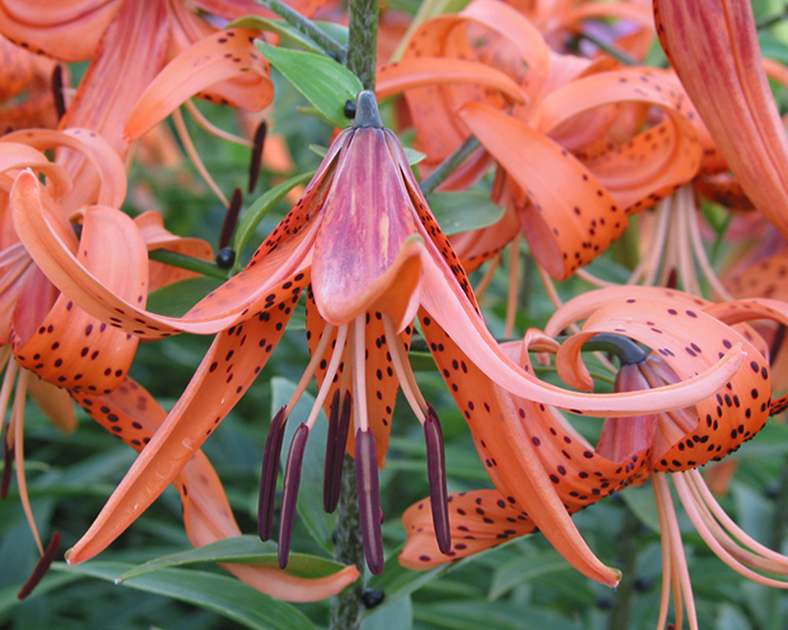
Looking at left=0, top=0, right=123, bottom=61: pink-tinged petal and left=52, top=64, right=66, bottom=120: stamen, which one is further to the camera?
left=52, top=64, right=66, bottom=120: stamen

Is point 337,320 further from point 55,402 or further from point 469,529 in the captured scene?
point 55,402

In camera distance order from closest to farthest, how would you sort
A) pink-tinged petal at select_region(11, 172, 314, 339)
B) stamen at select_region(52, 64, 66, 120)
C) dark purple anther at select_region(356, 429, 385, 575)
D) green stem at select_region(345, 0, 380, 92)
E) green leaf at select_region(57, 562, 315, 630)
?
pink-tinged petal at select_region(11, 172, 314, 339), dark purple anther at select_region(356, 429, 385, 575), green stem at select_region(345, 0, 380, 92), green leaf at select_region(57, 562, 315, 630), stamen at select_region(52, 64, 66, 120)

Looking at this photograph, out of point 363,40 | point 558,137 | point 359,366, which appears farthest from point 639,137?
point 359,366

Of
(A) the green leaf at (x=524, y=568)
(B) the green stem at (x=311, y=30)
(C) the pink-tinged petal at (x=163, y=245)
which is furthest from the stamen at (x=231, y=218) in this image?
(A) the green leaf at (x=524, y=568)

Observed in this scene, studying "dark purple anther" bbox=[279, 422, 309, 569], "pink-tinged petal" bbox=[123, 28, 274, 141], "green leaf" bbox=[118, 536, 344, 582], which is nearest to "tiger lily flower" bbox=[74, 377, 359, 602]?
"green leaf" bbox=[118, 536, 344, 582]

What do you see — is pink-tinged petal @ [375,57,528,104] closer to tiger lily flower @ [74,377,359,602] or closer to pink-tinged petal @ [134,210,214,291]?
pink-tinged petal @ [134,210,214,291]

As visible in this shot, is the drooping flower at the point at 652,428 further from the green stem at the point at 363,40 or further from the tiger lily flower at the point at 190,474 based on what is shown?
the green stem at the point at 363,40
